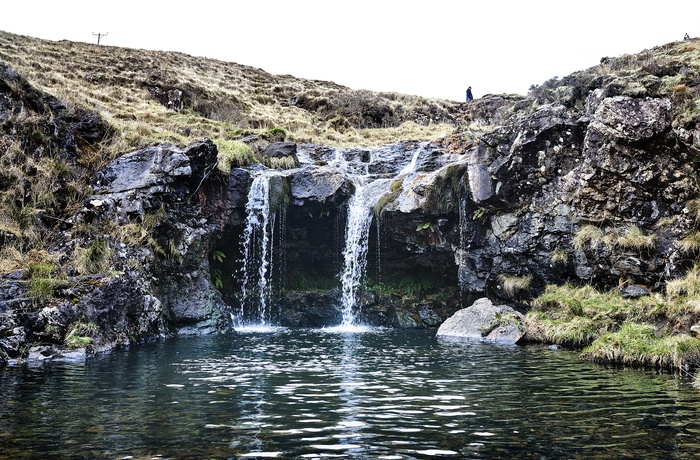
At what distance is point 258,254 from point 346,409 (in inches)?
706

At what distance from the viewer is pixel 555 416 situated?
7.00 metres

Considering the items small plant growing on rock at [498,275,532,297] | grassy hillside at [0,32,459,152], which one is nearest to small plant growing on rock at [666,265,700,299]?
small plant growing on rock at [498,275,532,297]

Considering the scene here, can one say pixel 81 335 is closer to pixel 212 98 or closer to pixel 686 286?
pixel 686 286

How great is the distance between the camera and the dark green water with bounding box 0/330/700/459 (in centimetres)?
561

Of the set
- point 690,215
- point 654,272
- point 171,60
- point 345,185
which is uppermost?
point 171,60

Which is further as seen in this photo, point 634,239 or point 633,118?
point 633,118

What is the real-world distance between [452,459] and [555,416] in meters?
2.47

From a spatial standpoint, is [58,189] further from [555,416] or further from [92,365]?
[555,416]

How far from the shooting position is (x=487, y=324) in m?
18.3

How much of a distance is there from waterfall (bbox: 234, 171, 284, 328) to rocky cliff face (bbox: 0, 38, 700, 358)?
15 cm

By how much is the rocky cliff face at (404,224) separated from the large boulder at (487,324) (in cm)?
212

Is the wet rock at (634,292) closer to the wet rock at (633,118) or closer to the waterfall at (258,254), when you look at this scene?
the wet rock at (633,118)

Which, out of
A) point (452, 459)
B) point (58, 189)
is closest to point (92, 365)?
point (452, 459)

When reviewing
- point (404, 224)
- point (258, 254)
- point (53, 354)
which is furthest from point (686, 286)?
point (258, 254)
